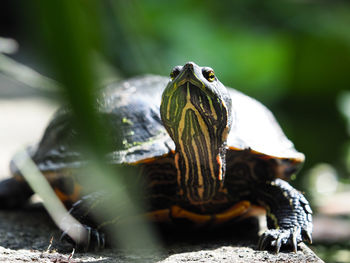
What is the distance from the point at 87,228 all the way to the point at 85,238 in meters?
0.04

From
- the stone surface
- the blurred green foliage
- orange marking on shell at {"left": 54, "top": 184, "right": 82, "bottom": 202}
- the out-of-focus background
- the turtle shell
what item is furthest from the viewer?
the blurred green foliage

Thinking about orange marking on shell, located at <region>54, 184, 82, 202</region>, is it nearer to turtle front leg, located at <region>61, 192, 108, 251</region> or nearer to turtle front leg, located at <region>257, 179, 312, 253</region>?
turtle front leg, located at <region>61, 192, 108, 251</region>

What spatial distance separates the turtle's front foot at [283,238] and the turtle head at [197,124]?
0.25 meters

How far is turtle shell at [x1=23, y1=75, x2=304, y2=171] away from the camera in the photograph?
5.82ft

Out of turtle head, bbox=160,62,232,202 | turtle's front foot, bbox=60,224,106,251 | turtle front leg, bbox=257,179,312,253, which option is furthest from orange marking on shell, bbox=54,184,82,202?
turtle front leg, bbox=257,179,312,253

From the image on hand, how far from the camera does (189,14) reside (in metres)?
5.29

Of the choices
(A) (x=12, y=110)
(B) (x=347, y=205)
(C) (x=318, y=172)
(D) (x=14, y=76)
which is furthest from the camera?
(A) (x=12, y=110)

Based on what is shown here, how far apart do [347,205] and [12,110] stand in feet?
12.1

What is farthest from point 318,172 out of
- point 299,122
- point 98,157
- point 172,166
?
point 98,157

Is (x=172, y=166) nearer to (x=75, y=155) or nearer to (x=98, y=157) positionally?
(x=75, y=155)

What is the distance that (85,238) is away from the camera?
1587mm

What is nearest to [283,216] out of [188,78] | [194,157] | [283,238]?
[283,238]

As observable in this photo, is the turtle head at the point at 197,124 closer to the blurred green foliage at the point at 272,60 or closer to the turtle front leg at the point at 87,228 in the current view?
the turtle front leg at the point at 87,228

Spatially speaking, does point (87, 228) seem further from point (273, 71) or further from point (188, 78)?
point (273, 71)
